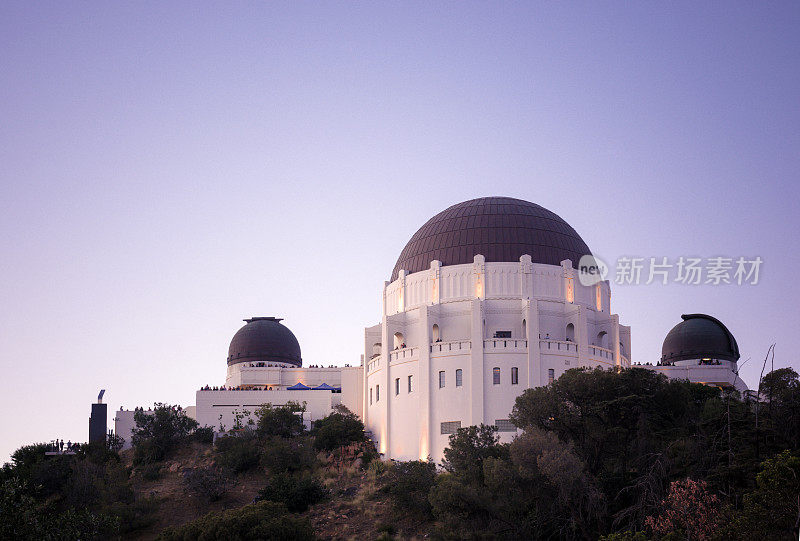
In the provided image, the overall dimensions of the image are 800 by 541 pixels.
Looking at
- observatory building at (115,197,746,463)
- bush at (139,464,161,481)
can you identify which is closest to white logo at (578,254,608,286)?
observatory building at (115,197,746,463)

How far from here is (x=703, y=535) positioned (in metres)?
33.6

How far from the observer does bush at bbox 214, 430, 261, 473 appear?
61219 mm

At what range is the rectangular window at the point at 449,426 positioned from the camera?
6022cm

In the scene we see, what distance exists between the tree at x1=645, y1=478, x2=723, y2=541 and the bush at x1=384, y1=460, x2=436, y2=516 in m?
15.9

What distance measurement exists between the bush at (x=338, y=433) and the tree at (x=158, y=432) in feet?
33.2

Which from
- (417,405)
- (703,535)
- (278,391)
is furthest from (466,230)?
(703,535)

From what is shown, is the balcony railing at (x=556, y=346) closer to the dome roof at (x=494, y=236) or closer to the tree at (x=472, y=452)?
the dome roof at (x=494, y=236)

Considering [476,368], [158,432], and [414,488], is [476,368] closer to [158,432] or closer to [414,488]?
[414,488]

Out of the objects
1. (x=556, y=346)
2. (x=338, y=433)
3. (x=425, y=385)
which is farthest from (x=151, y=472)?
(x=556, y=346)

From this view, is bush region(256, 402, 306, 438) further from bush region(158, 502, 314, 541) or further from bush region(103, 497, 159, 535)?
bush region(158, 502, 314, 541)

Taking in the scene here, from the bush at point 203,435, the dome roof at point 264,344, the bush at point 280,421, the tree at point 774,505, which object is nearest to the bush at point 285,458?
the bush at point 280,421

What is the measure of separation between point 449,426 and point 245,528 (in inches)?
749

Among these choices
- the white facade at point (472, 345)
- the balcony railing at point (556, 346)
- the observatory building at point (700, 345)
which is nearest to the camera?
the white facade at point (472, 345)

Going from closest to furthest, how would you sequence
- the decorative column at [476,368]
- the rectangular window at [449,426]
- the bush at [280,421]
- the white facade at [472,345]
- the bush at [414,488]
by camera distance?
1. the bush at [414,488]
2. the decorative column at [476,368]
3. the rectangular window at [449,426]
4. the white facade at [472,345]
5. the bush at [280,421]
